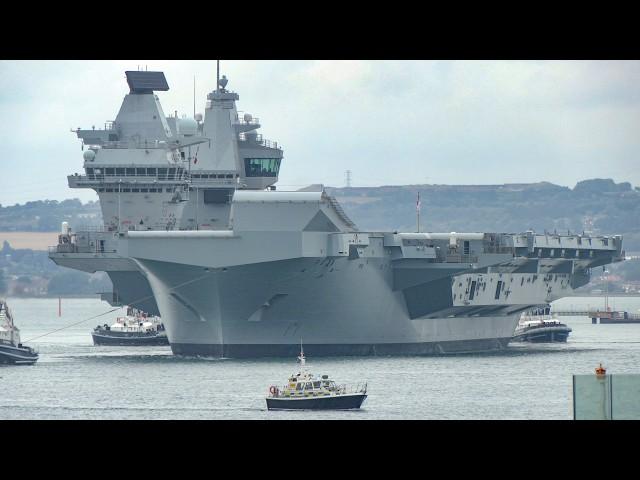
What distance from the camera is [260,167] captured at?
201 feet

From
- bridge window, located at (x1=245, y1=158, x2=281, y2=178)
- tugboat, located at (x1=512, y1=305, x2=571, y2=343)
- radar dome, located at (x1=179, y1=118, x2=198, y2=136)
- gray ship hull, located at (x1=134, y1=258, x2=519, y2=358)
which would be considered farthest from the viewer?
tugboat, located at (x1=512, y1=305, x2=571, y2=343)

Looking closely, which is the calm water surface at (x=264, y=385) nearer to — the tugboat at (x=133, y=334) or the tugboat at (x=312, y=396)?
the tugboat at (x=312, y=396)

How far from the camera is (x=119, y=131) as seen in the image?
2232 inches

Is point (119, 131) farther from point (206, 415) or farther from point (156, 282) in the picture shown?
point (206, 415)

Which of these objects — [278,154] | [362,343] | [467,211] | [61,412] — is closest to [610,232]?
[467,211]

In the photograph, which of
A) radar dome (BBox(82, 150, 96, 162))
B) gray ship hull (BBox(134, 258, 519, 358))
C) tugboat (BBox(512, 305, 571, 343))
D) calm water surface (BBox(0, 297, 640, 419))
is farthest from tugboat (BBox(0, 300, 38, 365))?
tugboat (BBox(512, 305, 571, 343))

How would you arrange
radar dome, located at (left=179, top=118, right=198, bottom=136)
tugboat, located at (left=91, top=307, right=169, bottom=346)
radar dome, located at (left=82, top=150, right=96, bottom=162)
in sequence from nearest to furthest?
1. radar dome, located at (left=82, top=150, right=96, bottom=162)
2. radar dome, located at (left=179, top=118, right=198, bottom=136)
3. tugboat, located at (left=91, top=307, right=169, bottom=346)

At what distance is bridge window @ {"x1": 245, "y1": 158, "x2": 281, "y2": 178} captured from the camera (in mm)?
60844

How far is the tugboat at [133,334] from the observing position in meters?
66.7

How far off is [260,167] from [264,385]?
77.2ft

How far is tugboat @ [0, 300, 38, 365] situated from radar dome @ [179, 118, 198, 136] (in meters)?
14.5

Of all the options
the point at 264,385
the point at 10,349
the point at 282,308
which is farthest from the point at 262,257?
the point at 10,349

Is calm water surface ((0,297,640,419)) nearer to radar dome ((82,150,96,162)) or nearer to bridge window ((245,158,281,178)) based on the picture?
radar dome ((82,150,96,162))
